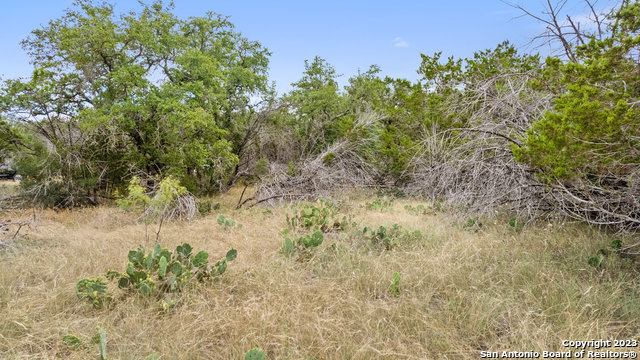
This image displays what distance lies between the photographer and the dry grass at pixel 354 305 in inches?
86.0

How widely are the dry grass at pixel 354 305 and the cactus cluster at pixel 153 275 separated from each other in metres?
0.14

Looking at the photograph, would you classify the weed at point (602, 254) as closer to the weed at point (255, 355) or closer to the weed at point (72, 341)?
the weed at point (255, 355)

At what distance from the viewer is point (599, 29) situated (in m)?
4.19

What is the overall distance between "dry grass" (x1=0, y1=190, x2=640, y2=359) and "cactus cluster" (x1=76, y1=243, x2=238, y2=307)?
0.45ft

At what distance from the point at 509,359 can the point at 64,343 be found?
3.00 metres

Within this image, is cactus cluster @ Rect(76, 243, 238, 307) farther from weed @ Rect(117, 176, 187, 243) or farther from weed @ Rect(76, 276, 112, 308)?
weed @ Rect(117, 176, 187, 243)

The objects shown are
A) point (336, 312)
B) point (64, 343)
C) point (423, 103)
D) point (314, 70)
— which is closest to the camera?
point (64, 343)

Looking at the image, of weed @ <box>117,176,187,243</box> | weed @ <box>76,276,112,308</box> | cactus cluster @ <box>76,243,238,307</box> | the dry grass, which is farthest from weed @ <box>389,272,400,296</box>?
weed @ <box>117,176,187,243</box>

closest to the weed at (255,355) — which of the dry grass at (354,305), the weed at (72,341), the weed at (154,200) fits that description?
the dry grass at (354,305)

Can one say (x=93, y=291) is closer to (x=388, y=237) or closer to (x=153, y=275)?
(x=153, y=275)

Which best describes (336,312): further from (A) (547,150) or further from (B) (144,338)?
(A) (547,150)

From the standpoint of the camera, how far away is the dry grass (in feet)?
7.17

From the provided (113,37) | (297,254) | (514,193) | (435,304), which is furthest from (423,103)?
(113,37)

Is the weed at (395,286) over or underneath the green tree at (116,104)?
underneath
